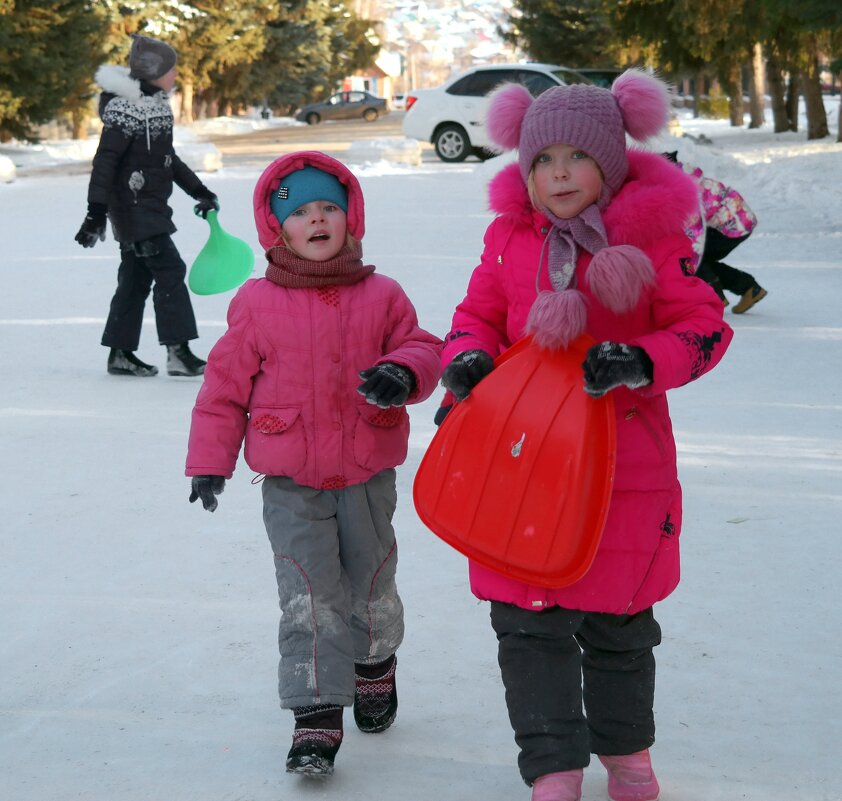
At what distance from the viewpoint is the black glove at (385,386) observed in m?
2.68

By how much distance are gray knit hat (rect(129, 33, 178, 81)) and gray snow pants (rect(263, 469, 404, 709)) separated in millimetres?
4297

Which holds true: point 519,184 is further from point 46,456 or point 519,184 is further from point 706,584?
point 46,456

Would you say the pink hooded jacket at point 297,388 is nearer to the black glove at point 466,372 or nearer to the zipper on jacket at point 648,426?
the black glove at point 466,372

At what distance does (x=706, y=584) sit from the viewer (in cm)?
387

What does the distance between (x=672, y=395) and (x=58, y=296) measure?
493cm

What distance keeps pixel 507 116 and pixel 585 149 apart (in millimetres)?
210

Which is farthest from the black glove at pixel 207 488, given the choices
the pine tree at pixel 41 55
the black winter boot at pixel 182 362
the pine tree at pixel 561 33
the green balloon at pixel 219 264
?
the pine tree at pixel 561 33

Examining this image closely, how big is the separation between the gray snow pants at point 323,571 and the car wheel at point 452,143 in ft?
64.2

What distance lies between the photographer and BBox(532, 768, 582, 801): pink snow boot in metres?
2.56

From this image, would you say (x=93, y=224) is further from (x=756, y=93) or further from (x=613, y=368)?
(x=756, y=93)

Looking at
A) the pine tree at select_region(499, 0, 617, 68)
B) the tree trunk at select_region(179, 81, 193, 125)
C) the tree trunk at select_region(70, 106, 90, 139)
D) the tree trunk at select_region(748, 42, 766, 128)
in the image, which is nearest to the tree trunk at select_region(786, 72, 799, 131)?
the tree trunk at select_region(748, 42, 766, 128)

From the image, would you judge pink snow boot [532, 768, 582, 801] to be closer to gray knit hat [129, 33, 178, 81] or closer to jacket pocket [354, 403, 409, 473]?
jacket pocket [354, 403, 409, 473]

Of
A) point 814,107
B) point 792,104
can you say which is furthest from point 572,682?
point 792,104

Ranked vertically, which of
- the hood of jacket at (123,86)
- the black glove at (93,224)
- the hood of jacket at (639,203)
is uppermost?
the hood of jacket at (123,86)
